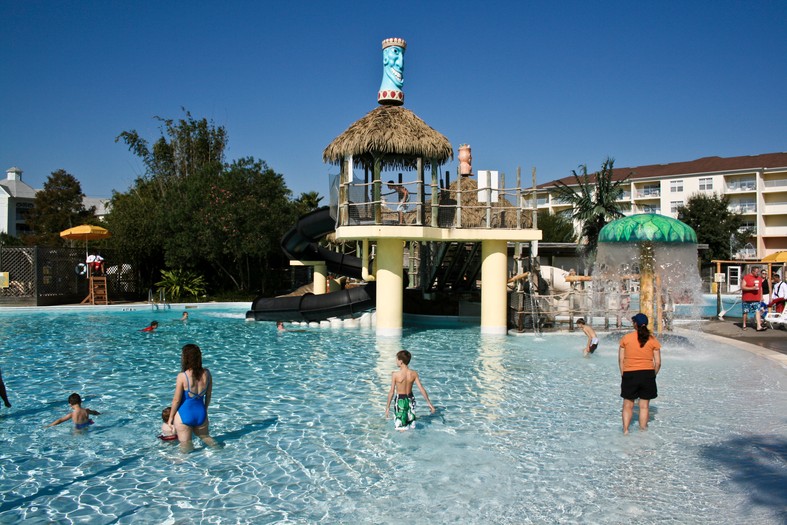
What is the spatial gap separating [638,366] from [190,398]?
5328 mm

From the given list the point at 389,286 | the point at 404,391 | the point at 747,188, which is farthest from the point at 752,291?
the point at 747,188

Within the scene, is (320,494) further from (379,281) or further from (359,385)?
(379,281)

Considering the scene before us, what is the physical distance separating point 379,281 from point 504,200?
4329mm

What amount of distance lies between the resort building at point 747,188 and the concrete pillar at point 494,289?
38604mm

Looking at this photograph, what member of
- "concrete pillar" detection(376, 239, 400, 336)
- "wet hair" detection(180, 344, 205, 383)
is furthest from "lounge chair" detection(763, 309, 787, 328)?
"wet hair" detection(180, 344, 205, 383)

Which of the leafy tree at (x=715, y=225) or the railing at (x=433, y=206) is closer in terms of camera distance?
the railing at (x=433, y=206)

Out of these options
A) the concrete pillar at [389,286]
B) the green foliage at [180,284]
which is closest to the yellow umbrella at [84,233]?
the green foliage at [180,284]

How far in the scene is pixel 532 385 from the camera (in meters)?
11.1

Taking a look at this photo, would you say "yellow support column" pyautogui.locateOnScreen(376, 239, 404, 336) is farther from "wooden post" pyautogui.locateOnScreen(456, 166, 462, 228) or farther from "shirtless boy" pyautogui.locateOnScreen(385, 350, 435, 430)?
"shirtless boy" pyautogui.locateOnScreen(385, 350, 435, 430)

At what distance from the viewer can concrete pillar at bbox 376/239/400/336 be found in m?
17.0

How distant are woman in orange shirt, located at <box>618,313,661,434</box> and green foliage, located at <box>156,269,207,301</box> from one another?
79.0 feet

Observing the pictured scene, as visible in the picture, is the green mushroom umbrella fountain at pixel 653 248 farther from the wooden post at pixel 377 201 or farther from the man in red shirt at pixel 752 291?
the wooden post at pixel 377 201

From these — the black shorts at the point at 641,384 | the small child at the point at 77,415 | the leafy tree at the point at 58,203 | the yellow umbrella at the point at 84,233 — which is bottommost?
the small child at the point at 77,415

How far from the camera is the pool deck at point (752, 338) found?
13533 millimetres
